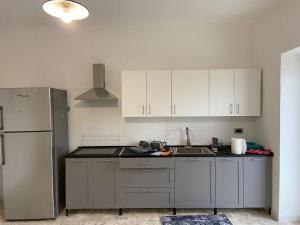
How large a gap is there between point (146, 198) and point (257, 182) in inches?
61.2

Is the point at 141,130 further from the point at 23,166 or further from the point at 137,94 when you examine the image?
the point at 23,166

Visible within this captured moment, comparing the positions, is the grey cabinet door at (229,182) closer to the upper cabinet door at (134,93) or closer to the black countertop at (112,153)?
the black countertop at (112,153)

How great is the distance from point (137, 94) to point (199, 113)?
0.97m

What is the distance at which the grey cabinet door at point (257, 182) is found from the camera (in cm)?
295

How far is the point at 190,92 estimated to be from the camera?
126 inches

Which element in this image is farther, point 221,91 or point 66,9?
point 221,91

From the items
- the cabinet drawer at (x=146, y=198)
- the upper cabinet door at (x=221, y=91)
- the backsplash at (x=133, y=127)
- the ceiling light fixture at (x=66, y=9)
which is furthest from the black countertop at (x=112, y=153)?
the ceiling light fixture at (x=66, y=9)

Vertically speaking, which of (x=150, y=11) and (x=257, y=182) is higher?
(x=150, y=11)

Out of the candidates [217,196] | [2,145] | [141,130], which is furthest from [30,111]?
[217,196]

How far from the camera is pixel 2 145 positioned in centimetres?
282

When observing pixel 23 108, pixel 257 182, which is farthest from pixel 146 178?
pixel 23 108

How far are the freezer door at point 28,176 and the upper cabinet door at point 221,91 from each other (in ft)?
7.71

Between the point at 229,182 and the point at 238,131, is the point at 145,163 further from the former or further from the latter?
the point at 238,131

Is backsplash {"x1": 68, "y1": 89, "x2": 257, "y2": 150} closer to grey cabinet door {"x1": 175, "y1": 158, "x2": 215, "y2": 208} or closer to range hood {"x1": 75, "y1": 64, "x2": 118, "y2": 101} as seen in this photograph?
range hood {"x1": 75, "y1": 64, "x2": 118, "y2": 101}
